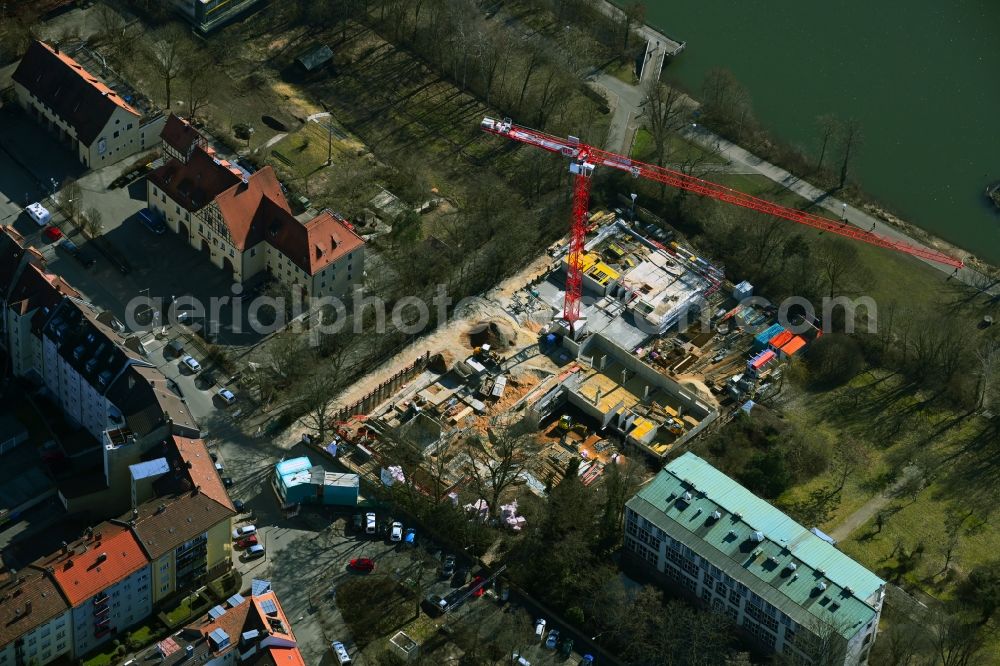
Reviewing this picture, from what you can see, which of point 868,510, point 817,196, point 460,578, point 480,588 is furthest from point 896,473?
point 460,578

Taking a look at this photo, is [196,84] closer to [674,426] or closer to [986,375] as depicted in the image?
[674,426]

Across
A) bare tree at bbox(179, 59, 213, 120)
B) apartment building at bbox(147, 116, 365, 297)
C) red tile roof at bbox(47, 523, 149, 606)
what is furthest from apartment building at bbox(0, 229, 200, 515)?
bare tree at bbox(179, 59, 213, 120)

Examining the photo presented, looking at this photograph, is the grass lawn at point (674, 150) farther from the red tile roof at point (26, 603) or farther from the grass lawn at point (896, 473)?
the red tile roof at point (26, 603)

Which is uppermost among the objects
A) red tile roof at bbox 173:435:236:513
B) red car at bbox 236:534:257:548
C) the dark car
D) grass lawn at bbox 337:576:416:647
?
red tile roof at bbox 173:435:236:513

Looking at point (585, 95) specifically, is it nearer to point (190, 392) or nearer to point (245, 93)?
point (245, 93)

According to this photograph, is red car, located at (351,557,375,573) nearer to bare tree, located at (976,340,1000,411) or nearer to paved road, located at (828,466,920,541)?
Answer: paved road, located at (828,466,920,541)

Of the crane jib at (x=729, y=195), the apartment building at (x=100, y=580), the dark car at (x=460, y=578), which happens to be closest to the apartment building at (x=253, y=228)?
the crane jib at (x=729, y=195)
